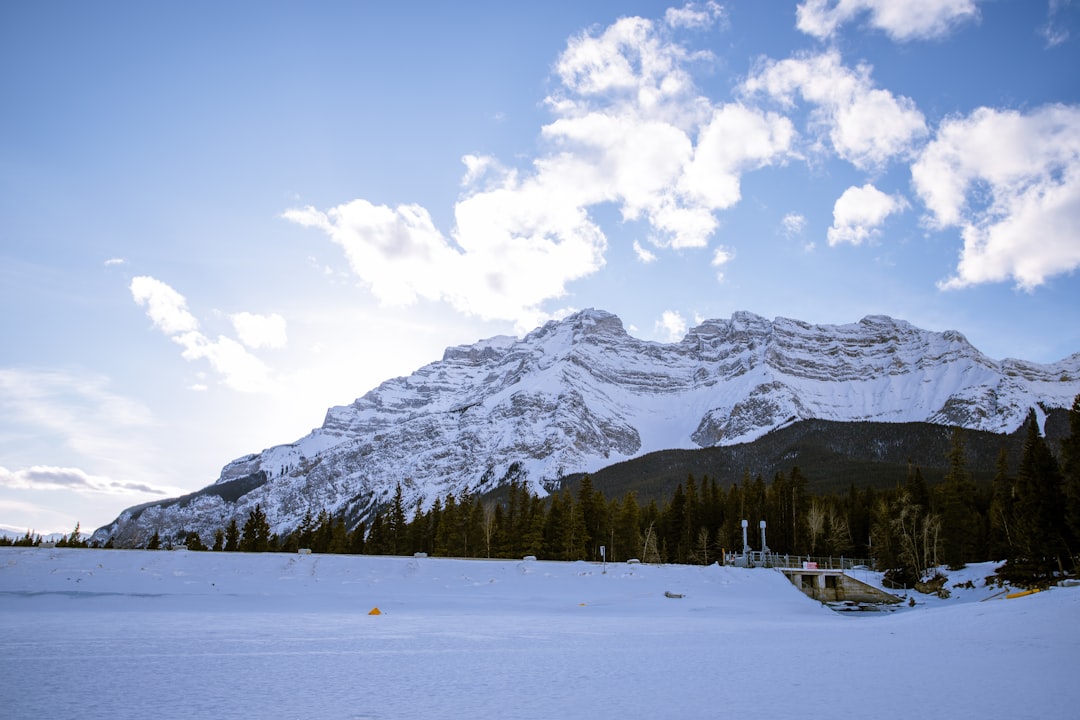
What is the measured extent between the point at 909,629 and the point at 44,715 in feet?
64.0

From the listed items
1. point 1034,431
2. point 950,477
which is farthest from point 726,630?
point 950,477

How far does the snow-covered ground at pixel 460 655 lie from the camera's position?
908 centimetres

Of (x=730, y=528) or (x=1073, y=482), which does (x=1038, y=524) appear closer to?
(x=1073, y=482)

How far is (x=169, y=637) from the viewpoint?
15898 mm

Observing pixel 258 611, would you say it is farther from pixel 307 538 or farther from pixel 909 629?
pixel 307 538

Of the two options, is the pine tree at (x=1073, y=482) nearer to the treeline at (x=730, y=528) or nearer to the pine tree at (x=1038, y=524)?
the pine tree at (x=1038, y=524)

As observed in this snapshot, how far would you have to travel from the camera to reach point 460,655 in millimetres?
14195

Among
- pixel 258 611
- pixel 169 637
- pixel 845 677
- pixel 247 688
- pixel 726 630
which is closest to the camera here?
pixel 247 688

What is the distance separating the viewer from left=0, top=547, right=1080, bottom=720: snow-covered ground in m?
9.08

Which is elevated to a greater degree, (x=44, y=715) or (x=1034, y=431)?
(x=1034, y=431)

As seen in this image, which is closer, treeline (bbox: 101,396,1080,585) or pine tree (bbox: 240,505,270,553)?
treeline (bbox: 101,396,1080,585)

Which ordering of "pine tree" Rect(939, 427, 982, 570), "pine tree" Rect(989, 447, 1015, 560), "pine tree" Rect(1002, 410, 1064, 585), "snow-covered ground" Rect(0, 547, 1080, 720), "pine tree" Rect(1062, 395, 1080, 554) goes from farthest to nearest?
"pine tree" Rect(939, 427, 982, 570) → "pine tree" Rect(989, 447, 1015, 560) → "pine tree" Rect(1002, 410, 1064, 585) → "pine tree" Rect(1062, 395, 1080, 554) → "snow-covered ground" Rect(0, 547, 1080, 720)

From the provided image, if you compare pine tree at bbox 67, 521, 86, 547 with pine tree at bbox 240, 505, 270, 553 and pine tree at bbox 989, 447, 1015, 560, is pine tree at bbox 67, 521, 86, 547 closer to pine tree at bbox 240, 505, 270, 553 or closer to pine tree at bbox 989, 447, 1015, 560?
pine tree at bbox 240, 505, 270, 553

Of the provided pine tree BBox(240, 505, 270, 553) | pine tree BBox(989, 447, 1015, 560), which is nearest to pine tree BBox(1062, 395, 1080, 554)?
pine tree BBox(989, 447, 1015, 560)
